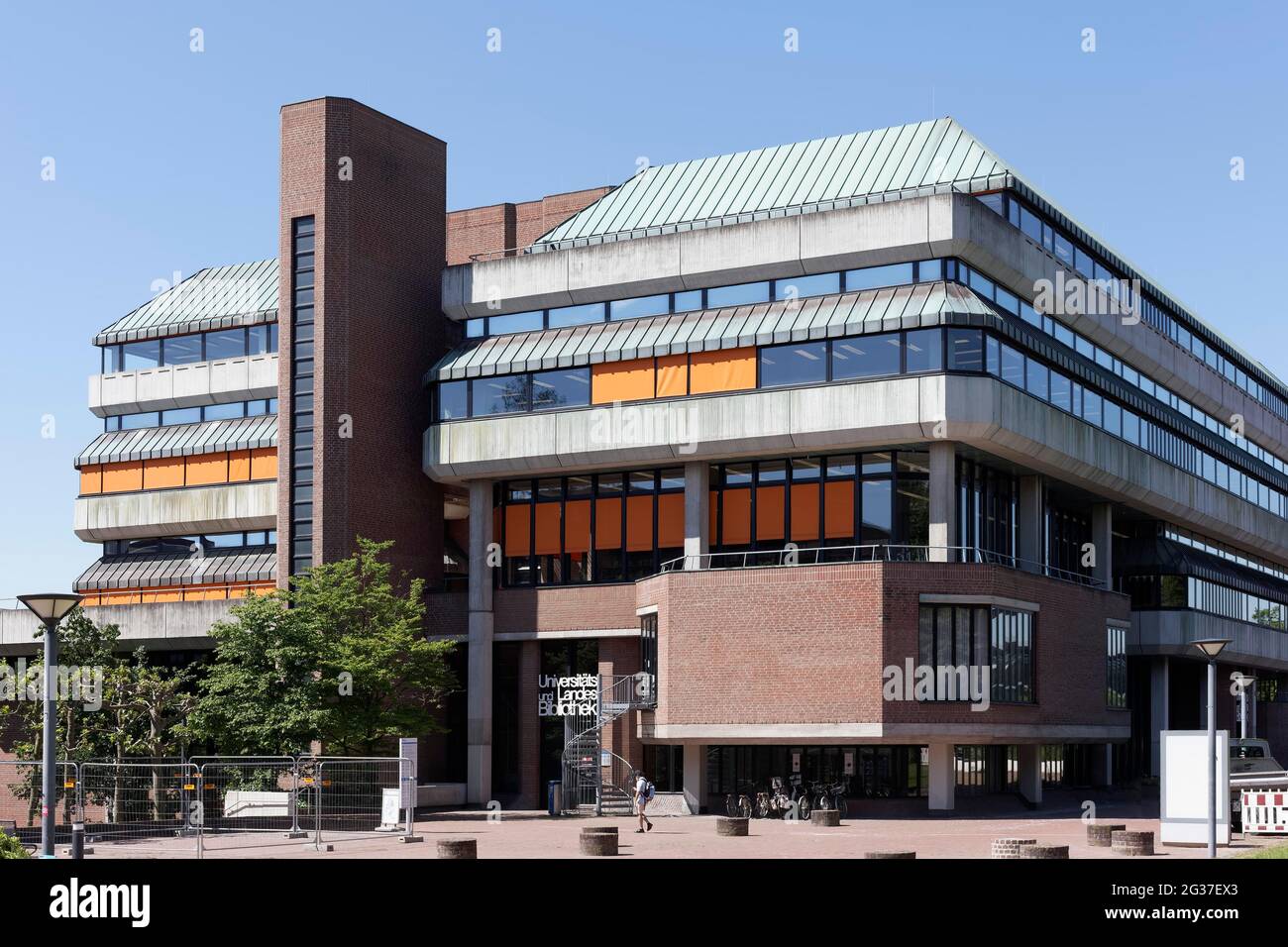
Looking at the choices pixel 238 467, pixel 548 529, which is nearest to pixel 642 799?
pixel 548 529

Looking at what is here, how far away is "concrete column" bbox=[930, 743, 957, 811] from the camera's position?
47.4 m

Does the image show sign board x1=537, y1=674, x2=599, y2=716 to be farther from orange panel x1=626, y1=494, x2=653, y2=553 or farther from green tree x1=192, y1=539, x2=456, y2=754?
orange panel x1=626, y1=494, x2=653, y2=553

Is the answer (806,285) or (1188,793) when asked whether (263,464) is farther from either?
(1188,793)

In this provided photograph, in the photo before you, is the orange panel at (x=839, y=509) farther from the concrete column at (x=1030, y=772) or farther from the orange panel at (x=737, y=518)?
the concrete column at (x=1030, y=772)

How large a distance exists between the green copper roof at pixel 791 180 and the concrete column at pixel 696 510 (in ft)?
28.6

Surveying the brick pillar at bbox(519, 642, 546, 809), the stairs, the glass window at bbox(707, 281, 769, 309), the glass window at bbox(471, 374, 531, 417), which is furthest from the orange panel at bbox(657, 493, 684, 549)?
the glass window at bbox(707, 281, 769, 309)

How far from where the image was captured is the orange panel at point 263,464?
211 feet

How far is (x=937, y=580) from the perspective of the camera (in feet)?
153

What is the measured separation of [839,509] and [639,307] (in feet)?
33.4

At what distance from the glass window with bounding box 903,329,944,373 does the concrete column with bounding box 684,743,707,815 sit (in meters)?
13.0

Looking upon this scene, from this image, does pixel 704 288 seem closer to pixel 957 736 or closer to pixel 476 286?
pixel 476 286

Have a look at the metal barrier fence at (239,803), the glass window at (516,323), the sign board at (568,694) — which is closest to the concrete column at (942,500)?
the sign board at (568,694)
